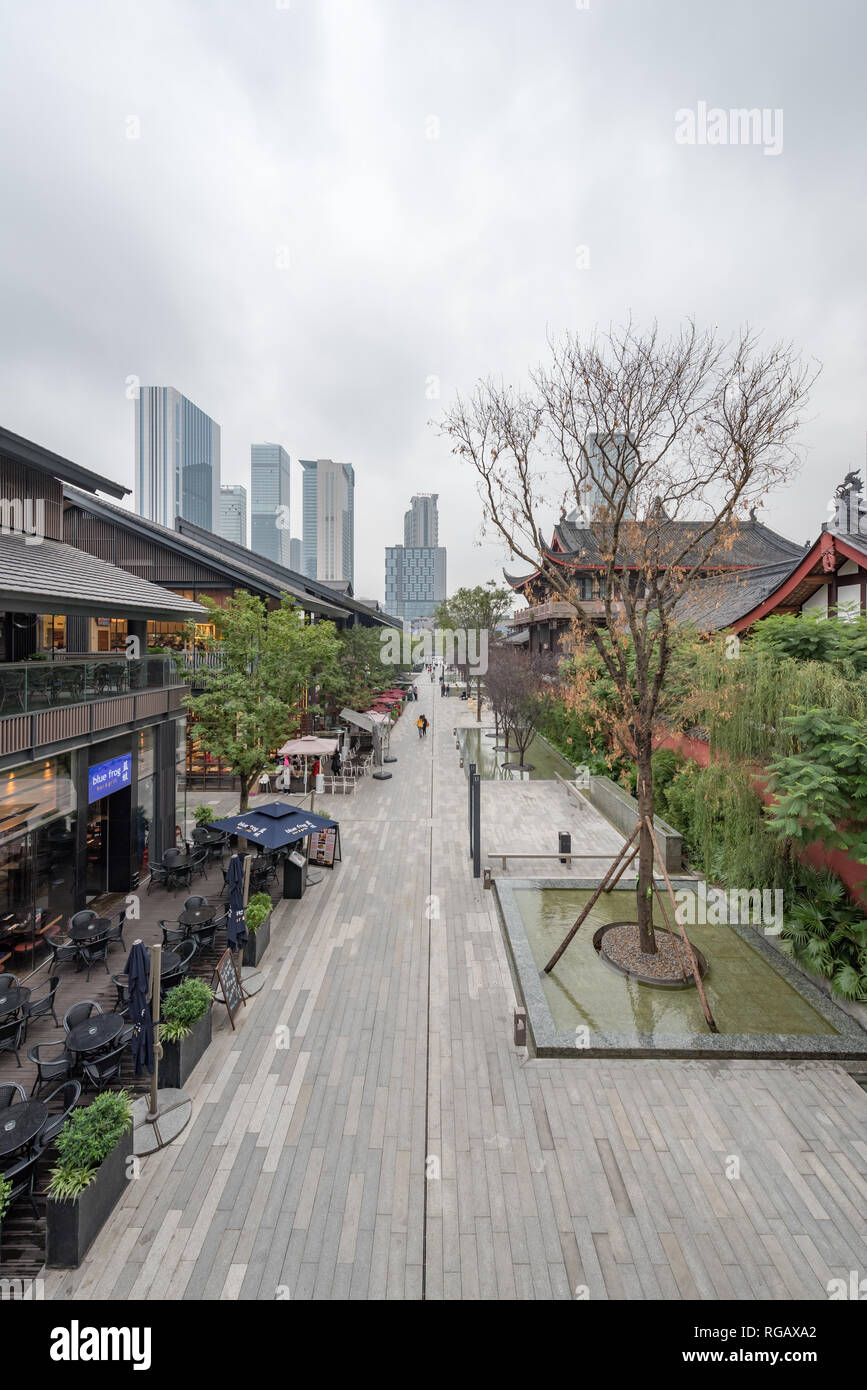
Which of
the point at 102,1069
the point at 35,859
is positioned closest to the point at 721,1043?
the point at 102,1069

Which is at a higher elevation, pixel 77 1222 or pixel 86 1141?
pixel 86 1141

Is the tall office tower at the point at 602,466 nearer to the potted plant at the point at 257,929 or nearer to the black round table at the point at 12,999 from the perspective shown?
the potted plant at the point at 257,929

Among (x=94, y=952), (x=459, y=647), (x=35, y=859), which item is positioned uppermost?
(x=459, y=647)

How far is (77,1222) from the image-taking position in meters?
5.67

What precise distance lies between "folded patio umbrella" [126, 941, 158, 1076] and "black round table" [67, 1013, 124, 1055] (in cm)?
23

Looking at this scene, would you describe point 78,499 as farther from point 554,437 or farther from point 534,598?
point 534,598

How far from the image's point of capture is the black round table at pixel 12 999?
8.47m

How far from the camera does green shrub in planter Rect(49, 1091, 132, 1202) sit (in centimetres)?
586

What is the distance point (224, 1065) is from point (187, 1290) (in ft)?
10.6

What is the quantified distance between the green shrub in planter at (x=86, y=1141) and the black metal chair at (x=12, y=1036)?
8.72 feet

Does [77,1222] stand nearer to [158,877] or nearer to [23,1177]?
[23,1177]

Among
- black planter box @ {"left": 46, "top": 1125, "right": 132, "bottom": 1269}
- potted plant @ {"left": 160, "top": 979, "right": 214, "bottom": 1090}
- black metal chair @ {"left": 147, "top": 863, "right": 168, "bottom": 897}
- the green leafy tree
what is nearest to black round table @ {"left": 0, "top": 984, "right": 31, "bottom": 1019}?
potted plant @ {"left": 160, "top": 979, "right": 214, "bottom": 1090}

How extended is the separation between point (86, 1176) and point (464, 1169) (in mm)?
3824

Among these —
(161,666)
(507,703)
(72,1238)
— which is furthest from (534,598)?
(72,1238)
